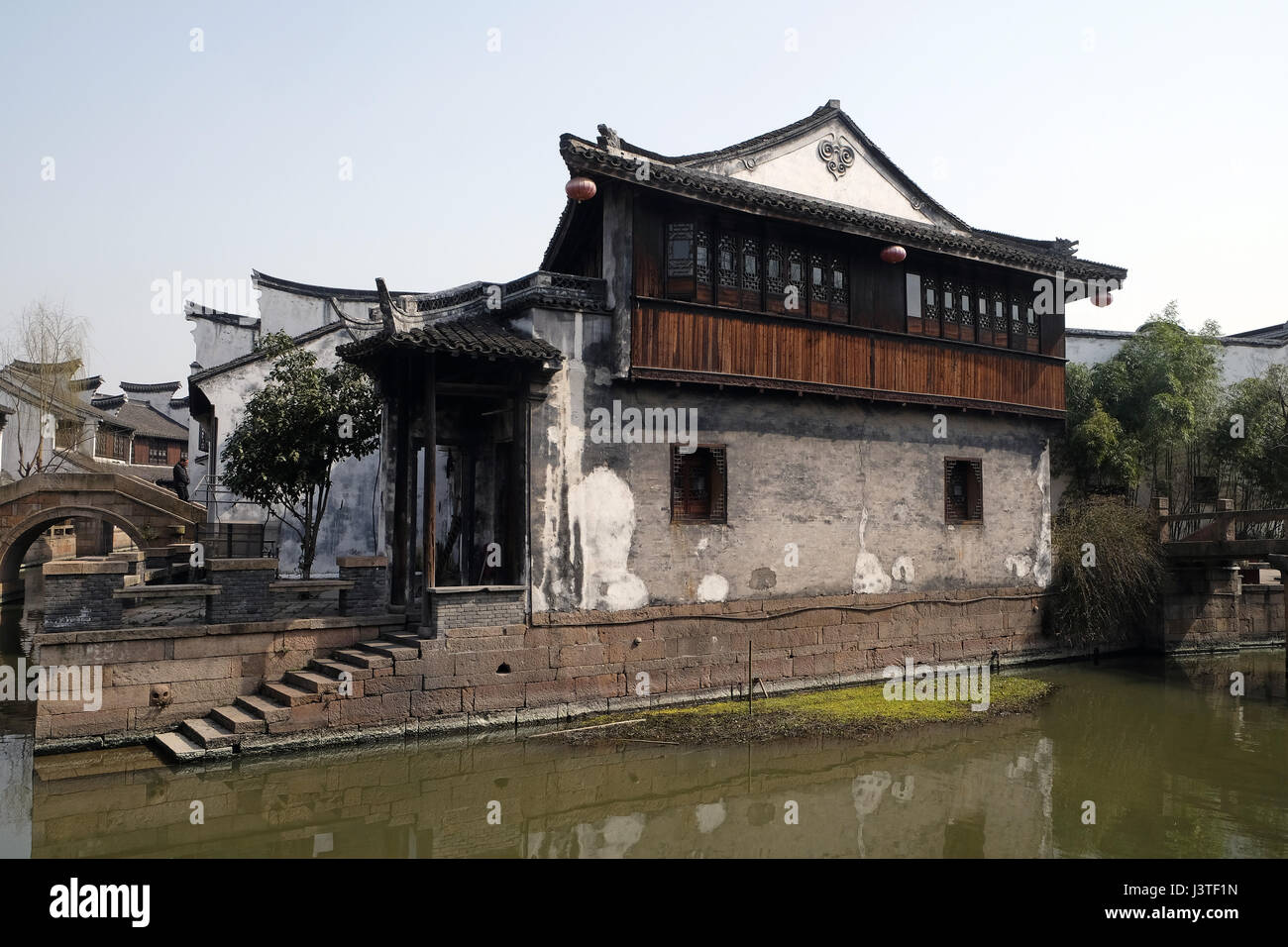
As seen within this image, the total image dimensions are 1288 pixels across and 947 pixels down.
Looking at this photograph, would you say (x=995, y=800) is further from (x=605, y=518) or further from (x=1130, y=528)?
(x=1130, y=528)

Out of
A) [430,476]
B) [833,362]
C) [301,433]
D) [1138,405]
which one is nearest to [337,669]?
[430,476]

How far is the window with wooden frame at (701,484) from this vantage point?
12.5 metres

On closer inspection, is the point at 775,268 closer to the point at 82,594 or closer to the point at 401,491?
the point at 401,491

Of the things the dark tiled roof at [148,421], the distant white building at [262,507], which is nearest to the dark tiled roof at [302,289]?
the distant white building at [262,507]

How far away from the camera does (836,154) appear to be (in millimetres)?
14641

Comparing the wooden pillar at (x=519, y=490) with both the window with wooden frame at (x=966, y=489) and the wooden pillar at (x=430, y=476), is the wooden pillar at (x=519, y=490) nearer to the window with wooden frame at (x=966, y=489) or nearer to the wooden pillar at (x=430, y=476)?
the wooden pillar at (x=430, y=476)

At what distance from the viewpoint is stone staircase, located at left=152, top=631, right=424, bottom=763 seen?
9273 mm

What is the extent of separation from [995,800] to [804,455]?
6.05m

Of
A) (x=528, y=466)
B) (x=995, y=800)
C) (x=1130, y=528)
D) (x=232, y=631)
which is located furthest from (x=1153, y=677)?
(x=232, y=631)

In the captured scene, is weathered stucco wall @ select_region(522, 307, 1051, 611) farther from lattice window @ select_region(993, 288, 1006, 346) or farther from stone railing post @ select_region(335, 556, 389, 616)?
stone railing post @ select_region(335, 556, 389, 616)

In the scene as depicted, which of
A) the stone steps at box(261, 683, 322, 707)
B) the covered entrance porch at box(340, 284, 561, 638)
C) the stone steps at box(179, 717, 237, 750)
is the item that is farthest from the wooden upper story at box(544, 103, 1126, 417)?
the stone steps at box(179, 717, 237, 750)

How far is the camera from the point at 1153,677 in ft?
48.6

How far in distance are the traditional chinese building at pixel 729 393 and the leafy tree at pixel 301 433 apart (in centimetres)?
191

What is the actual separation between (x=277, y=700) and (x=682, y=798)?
460 centimetres
